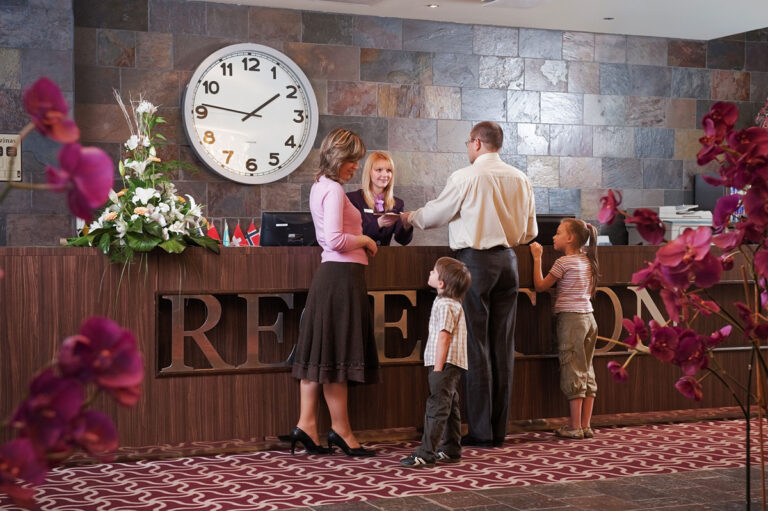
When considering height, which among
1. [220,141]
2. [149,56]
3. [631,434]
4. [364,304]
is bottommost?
[631,434]

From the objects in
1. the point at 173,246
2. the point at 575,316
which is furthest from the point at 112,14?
the point at 575,316

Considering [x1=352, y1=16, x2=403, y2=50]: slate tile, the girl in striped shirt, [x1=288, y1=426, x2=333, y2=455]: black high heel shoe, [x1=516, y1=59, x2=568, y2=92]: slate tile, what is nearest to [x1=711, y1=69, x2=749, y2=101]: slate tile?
[x1=516, y1=59, x2=568, y2=92]: slate tile

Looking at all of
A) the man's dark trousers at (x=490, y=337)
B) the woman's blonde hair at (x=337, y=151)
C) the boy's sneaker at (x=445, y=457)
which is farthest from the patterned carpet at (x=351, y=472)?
the woman's blonde hair at (x=337, y=151)

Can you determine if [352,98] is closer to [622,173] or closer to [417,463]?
[622,173]

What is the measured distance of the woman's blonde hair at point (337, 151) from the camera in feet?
15.6

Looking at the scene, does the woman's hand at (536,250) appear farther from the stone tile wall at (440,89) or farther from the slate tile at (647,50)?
the slate tile at (647,50)

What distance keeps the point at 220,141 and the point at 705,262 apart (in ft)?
21.6

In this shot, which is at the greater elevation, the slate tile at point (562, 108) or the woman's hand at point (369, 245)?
the slate tile at point (562, 108)

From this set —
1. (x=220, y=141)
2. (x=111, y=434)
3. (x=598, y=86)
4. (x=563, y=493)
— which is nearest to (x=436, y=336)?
(x=563, y=493)

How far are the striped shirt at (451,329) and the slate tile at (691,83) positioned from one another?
5353 mm

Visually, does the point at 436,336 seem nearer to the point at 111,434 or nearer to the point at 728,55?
the point at 111,434

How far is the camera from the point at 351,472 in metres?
4.46

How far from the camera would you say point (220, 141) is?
747 centimetres

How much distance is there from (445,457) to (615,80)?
5.30m
